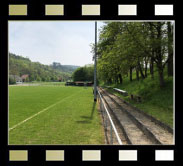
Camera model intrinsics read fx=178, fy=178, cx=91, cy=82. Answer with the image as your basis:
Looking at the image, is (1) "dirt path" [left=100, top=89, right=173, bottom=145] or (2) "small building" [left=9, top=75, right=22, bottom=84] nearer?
(1) "dirt path" [left=100, top=89, right=173, bottom=145]

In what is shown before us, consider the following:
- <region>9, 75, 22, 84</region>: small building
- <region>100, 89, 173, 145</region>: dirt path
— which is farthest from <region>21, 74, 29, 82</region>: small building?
<region>100, 89, 173, 145</region>: dirt path

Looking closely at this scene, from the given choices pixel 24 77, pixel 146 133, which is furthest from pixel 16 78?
pixel 146 133

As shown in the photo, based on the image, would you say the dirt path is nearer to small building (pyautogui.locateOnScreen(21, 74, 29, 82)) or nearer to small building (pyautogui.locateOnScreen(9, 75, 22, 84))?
small building (pyautogui.locateOnScreen(9, 75, 22, 84))

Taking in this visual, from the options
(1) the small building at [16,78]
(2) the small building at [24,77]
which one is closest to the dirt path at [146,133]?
(1) the small building at [16,78]

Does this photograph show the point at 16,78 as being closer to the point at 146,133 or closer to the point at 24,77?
the point at 24,77

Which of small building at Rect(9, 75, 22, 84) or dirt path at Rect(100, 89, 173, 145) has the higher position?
small building at Rect(9, 75, 22, 84)

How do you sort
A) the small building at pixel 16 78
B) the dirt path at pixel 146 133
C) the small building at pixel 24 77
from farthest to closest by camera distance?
the small building at pixel 24 77 < the small building at pixel 16 78 < the dirt path at pixel 146 133

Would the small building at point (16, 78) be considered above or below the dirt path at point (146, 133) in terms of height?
above

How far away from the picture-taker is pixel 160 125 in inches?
261

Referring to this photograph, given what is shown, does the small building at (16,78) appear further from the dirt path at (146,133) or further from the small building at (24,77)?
the dirt path at (146,133)
